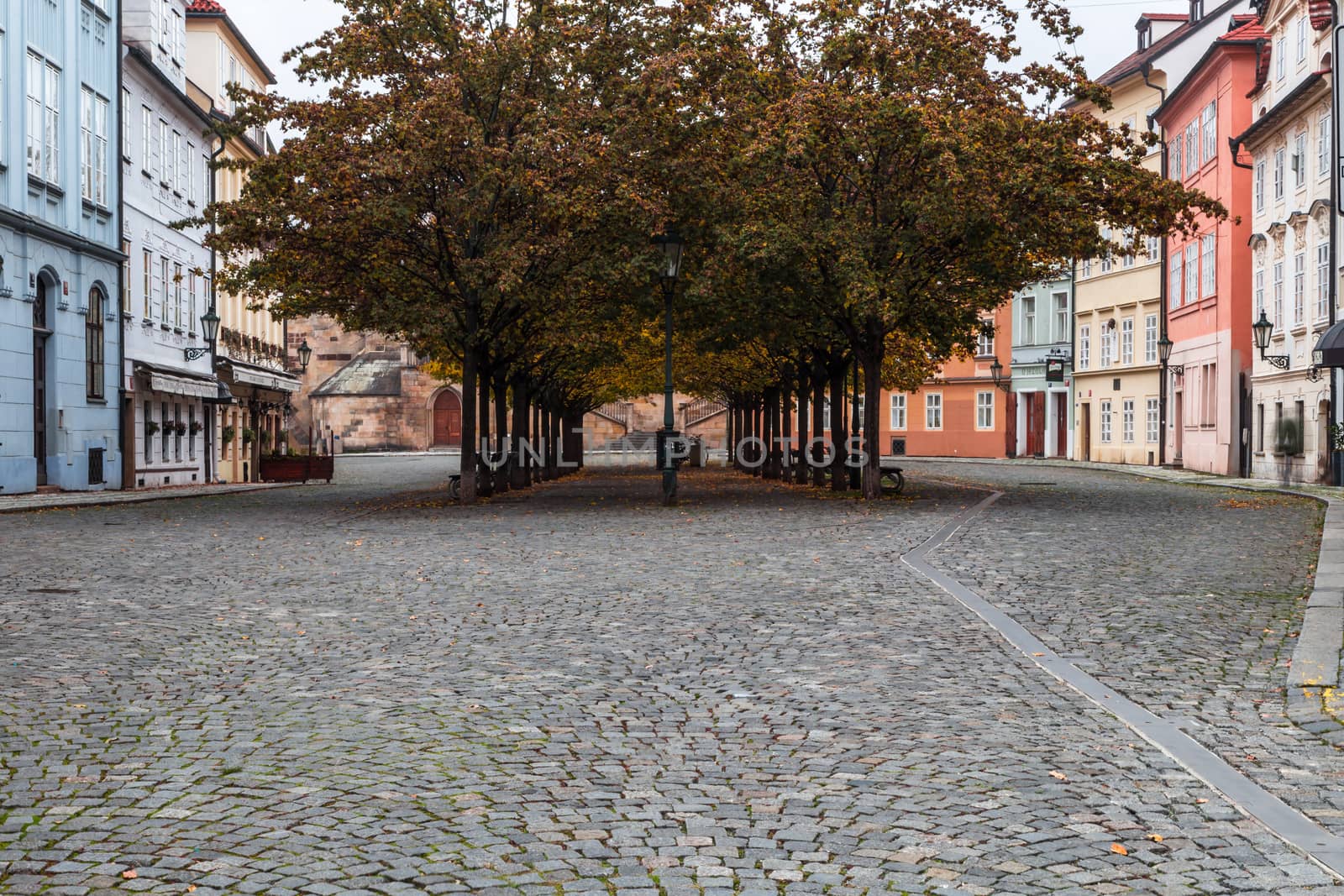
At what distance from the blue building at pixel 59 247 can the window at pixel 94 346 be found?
0.04 m

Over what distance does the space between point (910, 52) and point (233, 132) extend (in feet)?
39.0

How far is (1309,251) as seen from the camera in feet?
116

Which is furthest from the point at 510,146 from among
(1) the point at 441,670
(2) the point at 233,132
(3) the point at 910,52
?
(1) the point at 441,670

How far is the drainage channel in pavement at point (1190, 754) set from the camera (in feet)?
16.2

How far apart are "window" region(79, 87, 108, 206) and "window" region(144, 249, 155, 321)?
3687 millimetres

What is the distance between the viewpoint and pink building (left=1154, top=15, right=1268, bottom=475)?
138 ft

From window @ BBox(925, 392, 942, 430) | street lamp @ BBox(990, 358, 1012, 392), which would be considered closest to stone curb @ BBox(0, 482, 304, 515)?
street lamp @ BBox(990, 358, 1012, 392)

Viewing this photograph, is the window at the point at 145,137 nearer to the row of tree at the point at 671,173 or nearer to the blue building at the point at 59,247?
the blue building at the point at 59,247

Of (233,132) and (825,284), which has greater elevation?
(233,132)

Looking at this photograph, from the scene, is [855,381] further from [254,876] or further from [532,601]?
[254,876]

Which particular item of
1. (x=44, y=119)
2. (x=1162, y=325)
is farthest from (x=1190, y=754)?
(x=1162, y=325)

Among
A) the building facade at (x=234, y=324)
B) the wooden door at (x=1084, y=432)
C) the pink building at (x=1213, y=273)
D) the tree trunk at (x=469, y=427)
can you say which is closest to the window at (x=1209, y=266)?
the pink building at (x=1213, y=273)

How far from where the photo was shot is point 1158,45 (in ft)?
178

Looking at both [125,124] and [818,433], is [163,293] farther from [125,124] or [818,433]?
[818,433]
